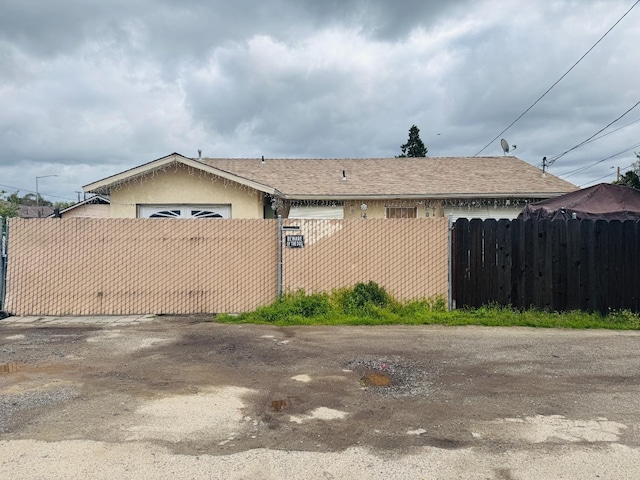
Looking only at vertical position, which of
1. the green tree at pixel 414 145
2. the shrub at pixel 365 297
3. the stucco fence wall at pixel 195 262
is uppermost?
the green tree at pixel 414 145

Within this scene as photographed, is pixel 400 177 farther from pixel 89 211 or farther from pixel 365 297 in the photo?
pixel 89 211

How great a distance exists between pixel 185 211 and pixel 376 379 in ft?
29.7

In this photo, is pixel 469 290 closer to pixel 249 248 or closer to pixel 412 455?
pixel 249 248

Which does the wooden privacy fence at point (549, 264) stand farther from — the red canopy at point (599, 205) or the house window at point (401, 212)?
the house window at point (401, 212)

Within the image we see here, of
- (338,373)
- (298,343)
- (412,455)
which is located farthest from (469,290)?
(412,455)

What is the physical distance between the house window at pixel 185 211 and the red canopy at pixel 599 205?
8.09 metres

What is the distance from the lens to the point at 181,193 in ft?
43.3

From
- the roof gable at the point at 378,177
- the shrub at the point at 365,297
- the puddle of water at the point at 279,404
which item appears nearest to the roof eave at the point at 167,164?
the roof gable at the point at 378,177

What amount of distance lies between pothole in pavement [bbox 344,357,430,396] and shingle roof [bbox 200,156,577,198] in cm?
874

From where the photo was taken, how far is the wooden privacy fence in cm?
909

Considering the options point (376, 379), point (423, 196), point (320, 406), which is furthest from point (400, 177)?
point (320, 406)

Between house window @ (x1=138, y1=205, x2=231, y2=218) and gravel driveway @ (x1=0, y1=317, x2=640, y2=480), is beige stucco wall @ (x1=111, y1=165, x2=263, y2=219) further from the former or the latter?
gravel driveway @ (x1=0, y1=317, x2=640, y2=480)

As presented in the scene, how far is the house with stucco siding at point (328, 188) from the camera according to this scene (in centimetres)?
1316

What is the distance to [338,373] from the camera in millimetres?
5941
